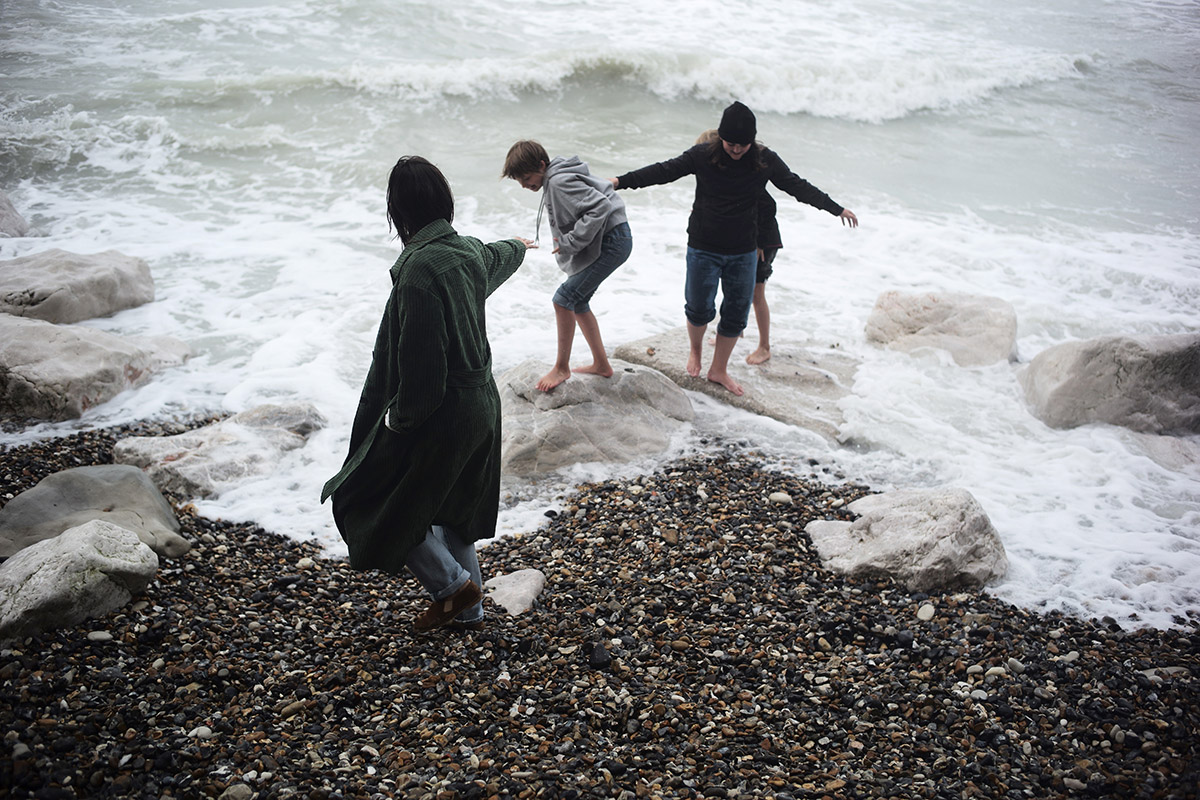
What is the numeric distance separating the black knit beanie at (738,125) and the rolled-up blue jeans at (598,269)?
0.90 metres

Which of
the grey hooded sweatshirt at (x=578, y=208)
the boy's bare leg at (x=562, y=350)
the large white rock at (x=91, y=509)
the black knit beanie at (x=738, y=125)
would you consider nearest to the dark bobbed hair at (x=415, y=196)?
the grey hooded sweatshirt at (x=578, y=208)

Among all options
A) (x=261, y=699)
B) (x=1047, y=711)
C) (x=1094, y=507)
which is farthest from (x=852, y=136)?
(x=261, y=699)

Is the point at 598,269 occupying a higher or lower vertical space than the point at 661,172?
lower

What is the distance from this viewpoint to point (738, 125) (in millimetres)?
5332

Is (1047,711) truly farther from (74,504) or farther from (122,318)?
(122,318)

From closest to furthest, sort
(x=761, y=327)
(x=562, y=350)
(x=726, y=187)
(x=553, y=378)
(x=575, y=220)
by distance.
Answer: (x=575, y=220), (x=726, y=187), (x=562, y=350), (x=553, y=378), (x=761, y=327)

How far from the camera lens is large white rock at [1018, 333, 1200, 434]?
6520 mm

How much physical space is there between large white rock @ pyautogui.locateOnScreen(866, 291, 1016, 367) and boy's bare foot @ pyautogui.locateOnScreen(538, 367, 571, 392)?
146 inches

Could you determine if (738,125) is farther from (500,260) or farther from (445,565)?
(445,565)

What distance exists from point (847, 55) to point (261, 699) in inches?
780

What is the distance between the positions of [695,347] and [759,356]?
86 centimetres

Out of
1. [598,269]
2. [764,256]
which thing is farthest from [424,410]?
[764,256]

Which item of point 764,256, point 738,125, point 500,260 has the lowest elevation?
point 764,256

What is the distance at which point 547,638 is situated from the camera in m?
3.92
